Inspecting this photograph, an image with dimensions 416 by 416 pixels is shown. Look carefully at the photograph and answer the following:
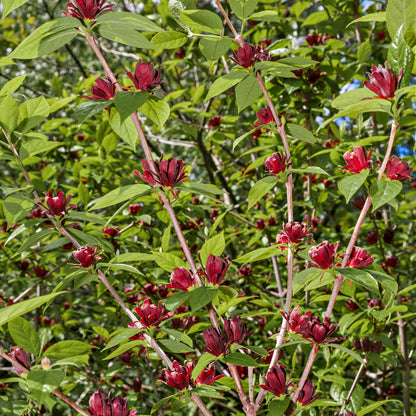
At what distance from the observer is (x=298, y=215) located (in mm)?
3184

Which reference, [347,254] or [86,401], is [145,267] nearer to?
[86,401]

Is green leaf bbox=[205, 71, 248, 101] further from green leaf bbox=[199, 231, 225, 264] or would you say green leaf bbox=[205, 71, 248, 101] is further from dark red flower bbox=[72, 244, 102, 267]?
dark red flower bbox=[72, 244, 102, 267]

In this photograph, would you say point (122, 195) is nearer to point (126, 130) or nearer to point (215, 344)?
point (126, 130)

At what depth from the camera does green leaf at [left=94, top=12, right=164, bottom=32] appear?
3.51 feet

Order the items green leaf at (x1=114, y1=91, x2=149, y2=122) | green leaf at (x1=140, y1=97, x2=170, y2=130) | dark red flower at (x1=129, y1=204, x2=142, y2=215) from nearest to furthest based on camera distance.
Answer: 1. green leaf at (x1=114, y1=91, x2=149, y2=122)
2. green leaf at (x1=140, y1=97, x2=170, y2=130)
3. dark red flower at (x1=129, y1=204, x2=142, y2=215)

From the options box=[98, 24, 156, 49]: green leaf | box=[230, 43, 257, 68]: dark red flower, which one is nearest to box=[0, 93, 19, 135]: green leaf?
box=[98, 24, 156, 49]: green leaf

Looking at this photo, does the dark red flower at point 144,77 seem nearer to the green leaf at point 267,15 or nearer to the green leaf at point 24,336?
the green leaf at point 267,15

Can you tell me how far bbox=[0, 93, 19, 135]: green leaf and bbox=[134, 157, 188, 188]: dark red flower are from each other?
419 mm

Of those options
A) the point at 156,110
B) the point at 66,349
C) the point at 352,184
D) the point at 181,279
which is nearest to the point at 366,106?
the point at 352,184

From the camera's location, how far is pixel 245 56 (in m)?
1.29

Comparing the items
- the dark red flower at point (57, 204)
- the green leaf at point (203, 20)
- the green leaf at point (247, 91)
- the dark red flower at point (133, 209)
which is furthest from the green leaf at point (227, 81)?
the dark red flower at point (133, 209)

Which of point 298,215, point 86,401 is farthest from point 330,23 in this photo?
point 86,401

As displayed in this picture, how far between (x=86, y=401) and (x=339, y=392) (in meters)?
1.17

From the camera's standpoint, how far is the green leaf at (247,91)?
1305 millimetres
